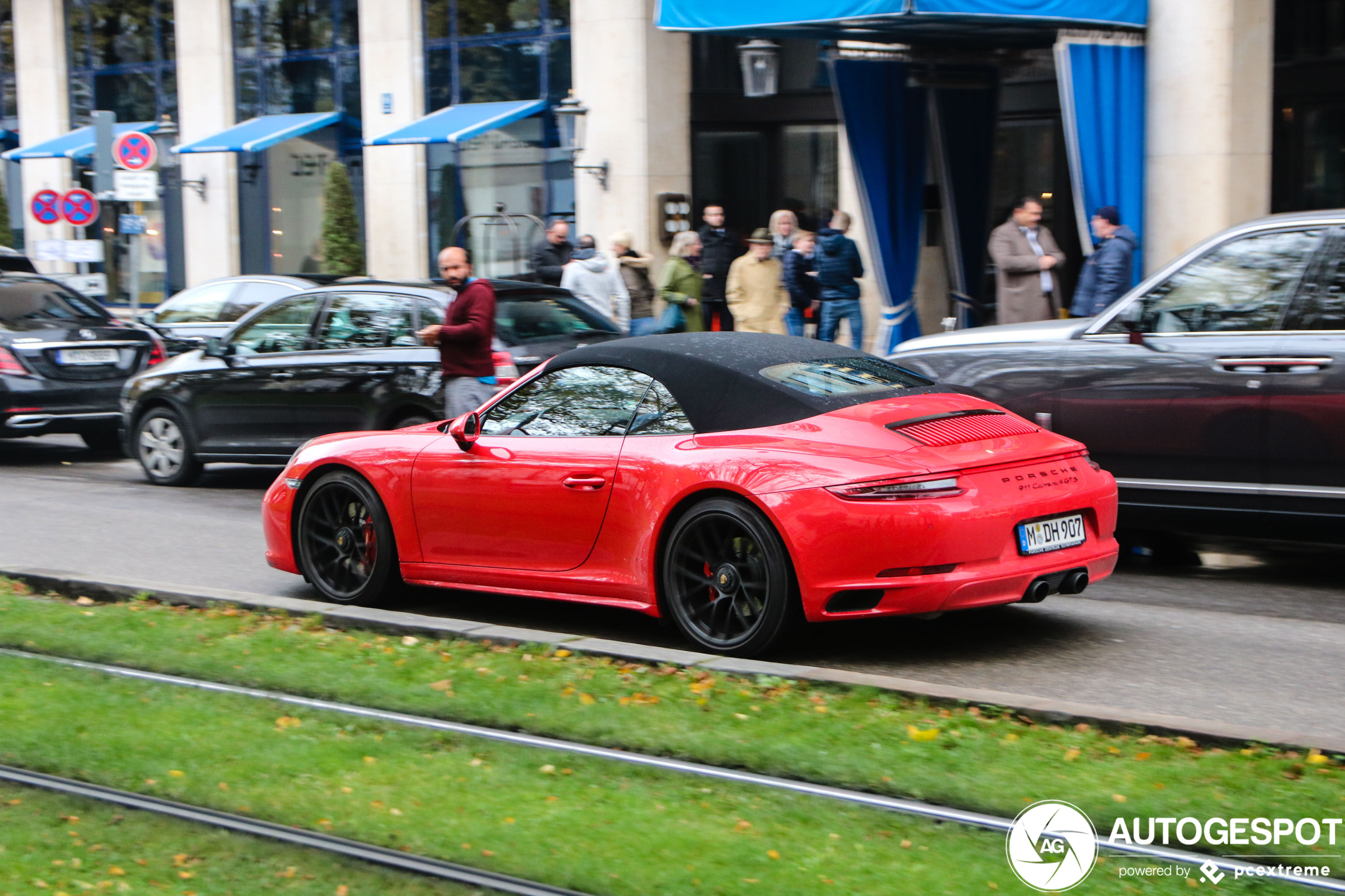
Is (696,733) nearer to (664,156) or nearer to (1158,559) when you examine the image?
(1158,559)

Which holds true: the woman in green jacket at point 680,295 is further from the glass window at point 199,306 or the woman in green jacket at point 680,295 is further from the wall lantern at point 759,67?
the glass window at point 199,306

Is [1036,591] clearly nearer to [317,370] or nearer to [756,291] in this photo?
[317,370]

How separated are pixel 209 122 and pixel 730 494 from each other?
24336 millimetres

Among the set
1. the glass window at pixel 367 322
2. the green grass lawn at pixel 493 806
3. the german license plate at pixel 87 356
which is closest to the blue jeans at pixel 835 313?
the glass window at pixel 367 322

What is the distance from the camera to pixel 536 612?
7.80 metres

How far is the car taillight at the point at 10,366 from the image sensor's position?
14.4m

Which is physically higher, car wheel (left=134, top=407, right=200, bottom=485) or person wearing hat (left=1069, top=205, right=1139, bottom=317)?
person wearing hat (left=1069, top=205, right=1139, bottom=317)

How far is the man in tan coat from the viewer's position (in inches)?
581

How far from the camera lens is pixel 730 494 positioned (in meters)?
6.34

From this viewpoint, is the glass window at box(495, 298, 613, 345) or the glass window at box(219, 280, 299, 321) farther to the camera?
the glass window at box(219, 280, 299, 321)

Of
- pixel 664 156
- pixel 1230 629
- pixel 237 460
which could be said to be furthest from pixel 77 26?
pixel 1230 629

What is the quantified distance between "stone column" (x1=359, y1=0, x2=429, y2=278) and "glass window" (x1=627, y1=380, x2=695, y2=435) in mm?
18366

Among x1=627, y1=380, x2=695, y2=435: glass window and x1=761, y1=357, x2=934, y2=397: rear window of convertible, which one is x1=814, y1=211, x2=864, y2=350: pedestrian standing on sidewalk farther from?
x1=627, y1=380, x2=695, y2=435: glass window

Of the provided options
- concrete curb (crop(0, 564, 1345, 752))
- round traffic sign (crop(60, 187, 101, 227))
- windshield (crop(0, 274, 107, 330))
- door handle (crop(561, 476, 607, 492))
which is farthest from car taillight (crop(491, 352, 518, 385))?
round traffic sign (crop(60, 187, 101, 227))
